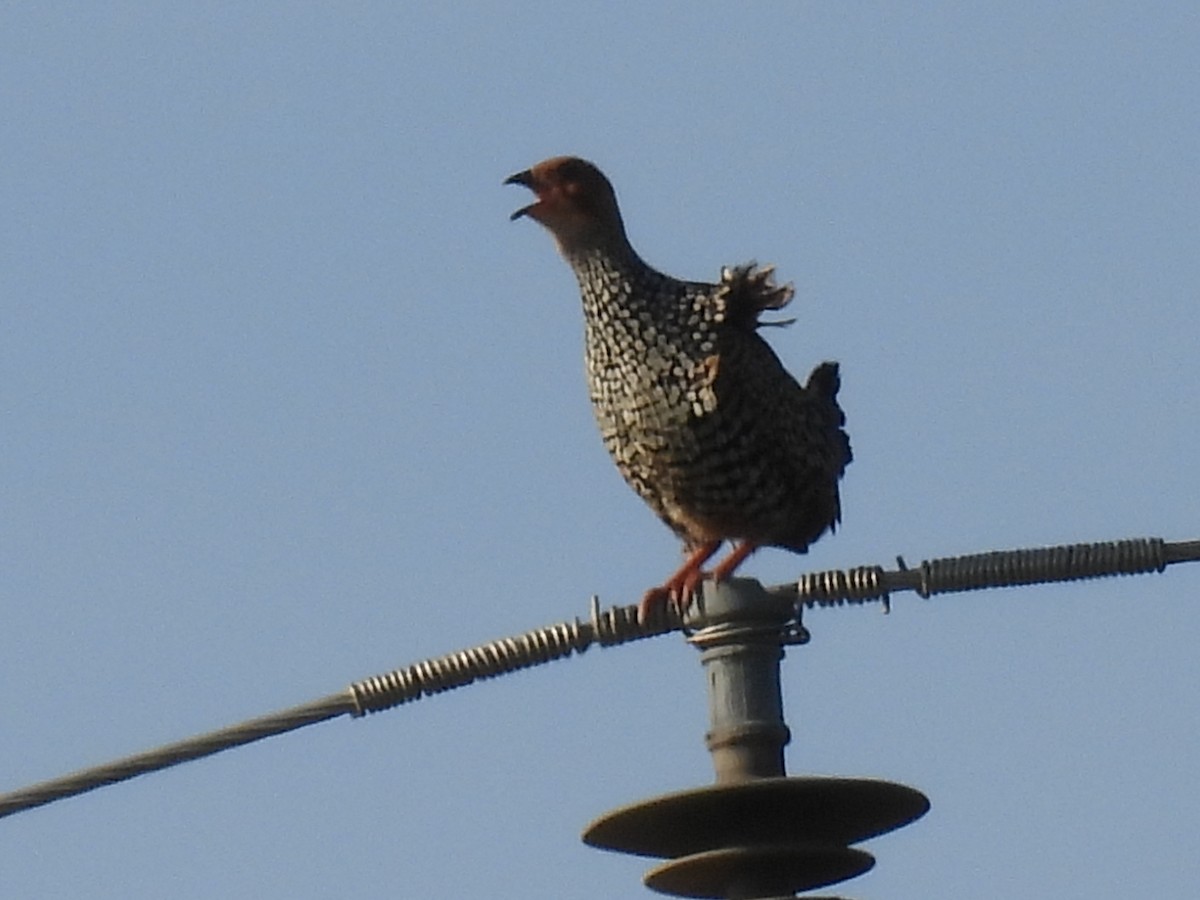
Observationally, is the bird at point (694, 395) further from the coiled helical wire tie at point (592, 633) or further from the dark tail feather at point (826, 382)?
the coiled helical wire tie at point (592, 633)

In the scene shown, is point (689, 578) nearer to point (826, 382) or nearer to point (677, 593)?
point (677, 593)

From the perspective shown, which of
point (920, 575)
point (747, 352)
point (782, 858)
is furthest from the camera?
point (747, 352)

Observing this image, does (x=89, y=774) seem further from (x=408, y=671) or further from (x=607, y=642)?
(x=607, y=642)

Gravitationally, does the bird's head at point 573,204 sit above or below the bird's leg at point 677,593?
above

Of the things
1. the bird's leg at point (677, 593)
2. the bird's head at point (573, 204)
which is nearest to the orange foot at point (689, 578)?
the bird's leg at point (677, 593)

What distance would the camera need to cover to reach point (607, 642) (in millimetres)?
5664

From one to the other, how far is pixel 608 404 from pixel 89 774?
3.08 meters

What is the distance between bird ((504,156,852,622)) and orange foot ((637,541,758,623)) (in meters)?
0.01

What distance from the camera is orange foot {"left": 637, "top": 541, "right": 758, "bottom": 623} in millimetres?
5629

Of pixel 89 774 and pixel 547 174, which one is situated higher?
pixel 547 174

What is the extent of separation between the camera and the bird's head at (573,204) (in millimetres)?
8539

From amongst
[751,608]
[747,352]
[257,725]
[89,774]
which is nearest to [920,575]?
[751,608]

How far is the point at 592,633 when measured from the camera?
5664mm

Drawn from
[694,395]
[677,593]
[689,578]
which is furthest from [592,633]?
[694,395]
